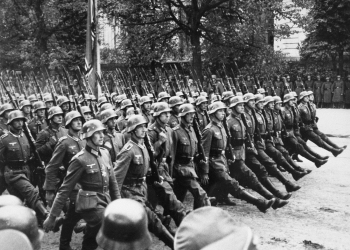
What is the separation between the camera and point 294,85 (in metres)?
26.8

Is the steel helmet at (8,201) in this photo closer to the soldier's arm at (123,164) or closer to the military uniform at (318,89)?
the soldier's arm at (123,164)

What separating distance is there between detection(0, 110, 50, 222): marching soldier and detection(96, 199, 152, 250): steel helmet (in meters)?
4.47

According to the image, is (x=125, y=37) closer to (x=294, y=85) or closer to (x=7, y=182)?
(x=294, y=85)

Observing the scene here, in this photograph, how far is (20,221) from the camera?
261 cm

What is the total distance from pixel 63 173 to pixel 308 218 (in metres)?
4.00

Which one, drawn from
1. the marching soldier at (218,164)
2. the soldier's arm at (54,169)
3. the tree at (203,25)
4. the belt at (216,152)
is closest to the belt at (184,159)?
the marching soldier at (218,164)

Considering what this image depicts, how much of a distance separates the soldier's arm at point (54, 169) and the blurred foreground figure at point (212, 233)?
479cm

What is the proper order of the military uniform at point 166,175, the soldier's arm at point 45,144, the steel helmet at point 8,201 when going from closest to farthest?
the steel helmet at point 8,201, the military uniform at point 166,175, the soldier's arm at point 45,144

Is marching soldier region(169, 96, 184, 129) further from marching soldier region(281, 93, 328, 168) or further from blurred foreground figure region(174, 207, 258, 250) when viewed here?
blurred foreground figure region(174, 207, 258, 250)

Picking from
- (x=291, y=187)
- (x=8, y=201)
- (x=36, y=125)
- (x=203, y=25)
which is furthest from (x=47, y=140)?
(x=203, y=25)

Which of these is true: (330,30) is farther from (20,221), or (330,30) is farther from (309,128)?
(20,221)

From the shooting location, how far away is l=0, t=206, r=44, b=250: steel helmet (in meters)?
2.56

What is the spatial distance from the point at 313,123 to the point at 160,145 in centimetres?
667

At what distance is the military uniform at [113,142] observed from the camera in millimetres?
8234
